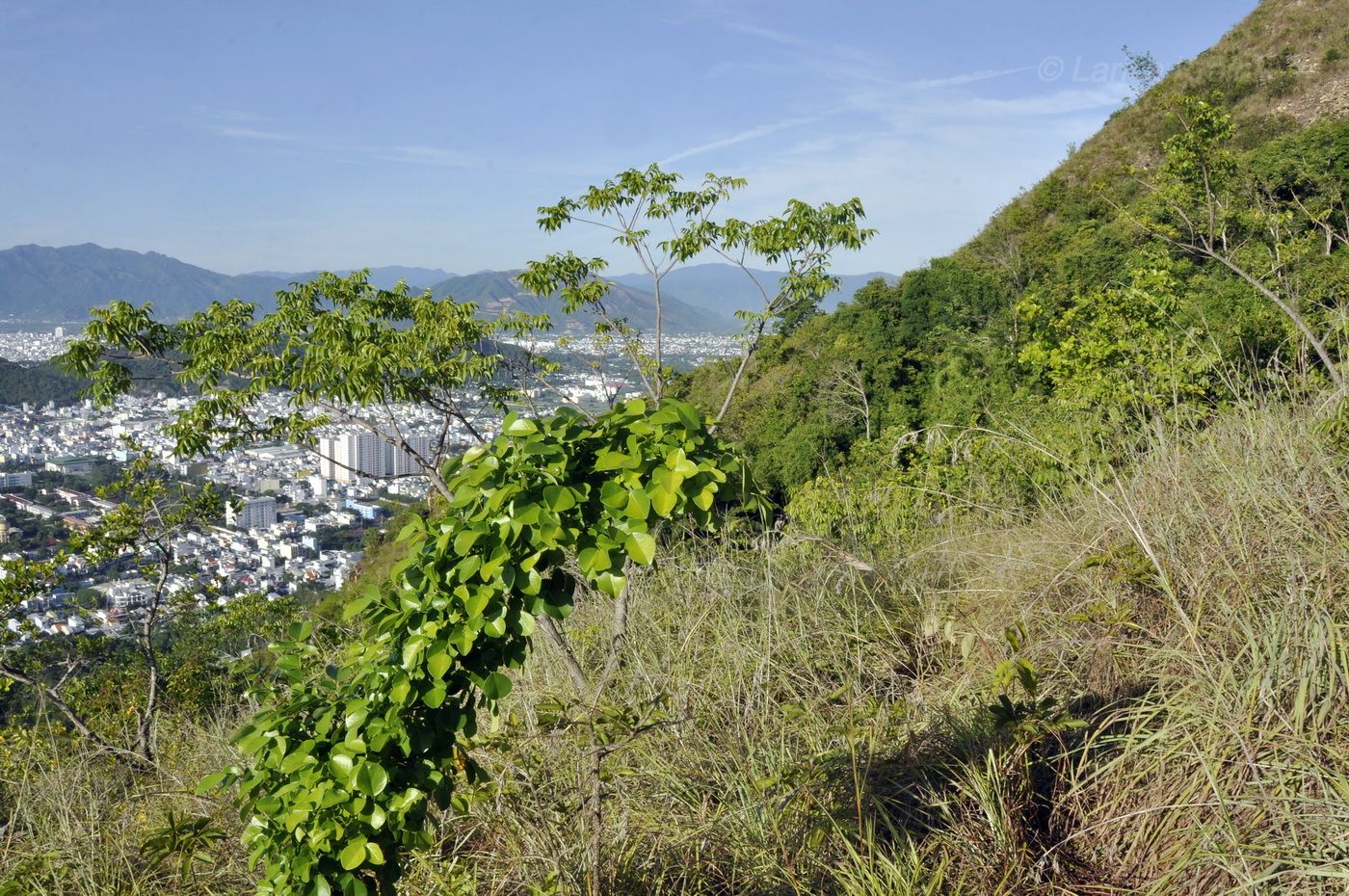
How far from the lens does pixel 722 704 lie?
10.4 ft

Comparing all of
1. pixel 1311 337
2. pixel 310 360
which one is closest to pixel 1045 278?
pixel 1311 337

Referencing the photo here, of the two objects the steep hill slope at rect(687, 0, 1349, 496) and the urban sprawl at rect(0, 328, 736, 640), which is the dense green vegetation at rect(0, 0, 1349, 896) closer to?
the urban sprawl at rect(0, 328, 736, 640)

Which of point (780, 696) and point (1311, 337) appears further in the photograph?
point (1311, 337)

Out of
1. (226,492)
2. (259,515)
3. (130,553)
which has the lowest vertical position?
(259,515)

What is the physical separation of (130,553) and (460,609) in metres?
6.92

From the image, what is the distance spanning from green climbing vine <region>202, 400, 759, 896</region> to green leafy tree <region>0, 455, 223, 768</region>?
15.7 feet

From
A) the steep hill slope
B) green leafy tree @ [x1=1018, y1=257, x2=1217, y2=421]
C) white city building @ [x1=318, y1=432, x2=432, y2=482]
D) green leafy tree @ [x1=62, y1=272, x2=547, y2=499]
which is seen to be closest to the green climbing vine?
green leafy tree @ [x1=62, y1=272, x2=547, y2=499]

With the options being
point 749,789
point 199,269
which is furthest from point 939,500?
point 199,269

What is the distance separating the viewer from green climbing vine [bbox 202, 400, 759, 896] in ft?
5.77

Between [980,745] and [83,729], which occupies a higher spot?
[980,745]

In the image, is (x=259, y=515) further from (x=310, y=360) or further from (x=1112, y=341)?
(x=1112, y=341)

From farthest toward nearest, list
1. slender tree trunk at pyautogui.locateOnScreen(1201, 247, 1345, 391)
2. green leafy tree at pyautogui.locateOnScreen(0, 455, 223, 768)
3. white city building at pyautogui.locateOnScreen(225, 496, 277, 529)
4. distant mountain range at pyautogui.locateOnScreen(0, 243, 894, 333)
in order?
distant mountain range at pyautogui.locateOnScreen(0, 243, 894, 333) < white city building at pyautogui.locateOnScreen(225, 496, 277, 529) < green leafy tree at pyautogui.locateOnScreen(0, 455, 223, 768) < slender tree trunk at pyautogui.locateOnScreen(1201, 247, 1345, 391)

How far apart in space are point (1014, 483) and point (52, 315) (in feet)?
365

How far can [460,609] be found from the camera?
1809 mm
